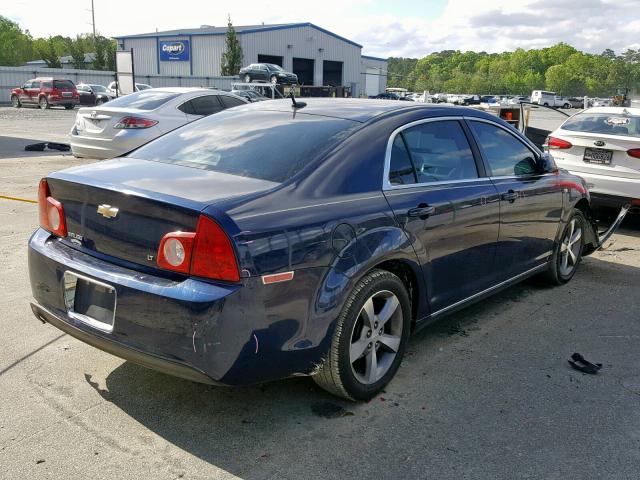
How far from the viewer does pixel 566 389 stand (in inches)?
149

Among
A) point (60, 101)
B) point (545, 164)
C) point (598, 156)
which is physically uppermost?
point (545, 164)

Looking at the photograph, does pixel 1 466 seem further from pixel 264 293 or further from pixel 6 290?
pixel 6 290

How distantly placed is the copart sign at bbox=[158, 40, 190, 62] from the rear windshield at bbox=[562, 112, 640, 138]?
5989cm

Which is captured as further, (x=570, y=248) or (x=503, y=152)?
(x=570, y=248)

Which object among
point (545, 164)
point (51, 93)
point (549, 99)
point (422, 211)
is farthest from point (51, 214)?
point (549, 99)

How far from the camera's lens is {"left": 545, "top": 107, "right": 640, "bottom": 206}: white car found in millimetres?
7750

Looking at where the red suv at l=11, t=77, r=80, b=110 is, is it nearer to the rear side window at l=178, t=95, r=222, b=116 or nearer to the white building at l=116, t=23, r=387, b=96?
the white building at l=116, t=23, r=387, b=96

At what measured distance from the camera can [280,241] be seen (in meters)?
2.97

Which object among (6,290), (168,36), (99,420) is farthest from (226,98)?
(168,36)

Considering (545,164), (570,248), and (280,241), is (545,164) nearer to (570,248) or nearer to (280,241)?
(570,248)

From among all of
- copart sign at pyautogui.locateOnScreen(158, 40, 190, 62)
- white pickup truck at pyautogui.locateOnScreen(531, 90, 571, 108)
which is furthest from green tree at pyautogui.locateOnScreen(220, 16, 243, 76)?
white pickup truck at pyautogui.locateOnScreen(531, 90, 571, 108)

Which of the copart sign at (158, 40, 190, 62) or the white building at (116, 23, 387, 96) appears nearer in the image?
the white building at (116, 23, 387, 96)

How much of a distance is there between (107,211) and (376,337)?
5.29ft

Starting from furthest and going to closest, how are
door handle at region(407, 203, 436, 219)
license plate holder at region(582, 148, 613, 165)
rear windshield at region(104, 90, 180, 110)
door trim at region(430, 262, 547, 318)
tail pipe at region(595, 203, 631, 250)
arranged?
rear windshield at region(104, 90, 180, 110) → license plate holder at region(582, 148, 613, 165) → tail pipe at region(595, 203, 631, 250) → door trim at region(430, 262, 547, 318) → door handle at region(407, 203, 436, 219)
